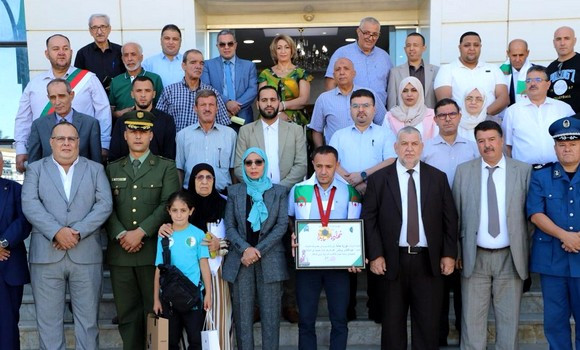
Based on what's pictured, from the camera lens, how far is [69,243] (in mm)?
5012

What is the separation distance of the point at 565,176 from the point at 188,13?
538cm

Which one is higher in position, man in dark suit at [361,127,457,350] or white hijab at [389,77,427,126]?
white hijab at [389,77,427,126]

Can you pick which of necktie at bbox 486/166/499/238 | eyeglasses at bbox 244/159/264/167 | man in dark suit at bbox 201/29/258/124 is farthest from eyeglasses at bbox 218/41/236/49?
necktie at bbox 486/166/499/238

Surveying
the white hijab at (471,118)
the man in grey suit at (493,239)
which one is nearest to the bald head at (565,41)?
the white hijab at (471,118)

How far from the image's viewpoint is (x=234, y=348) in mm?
5676

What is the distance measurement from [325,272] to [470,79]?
2.73 meters

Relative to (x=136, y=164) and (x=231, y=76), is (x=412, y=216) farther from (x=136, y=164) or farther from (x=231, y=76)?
(x=231, y=76)

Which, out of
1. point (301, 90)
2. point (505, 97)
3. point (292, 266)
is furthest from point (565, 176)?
point (301, 90)

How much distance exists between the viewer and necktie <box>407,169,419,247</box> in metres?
5.01

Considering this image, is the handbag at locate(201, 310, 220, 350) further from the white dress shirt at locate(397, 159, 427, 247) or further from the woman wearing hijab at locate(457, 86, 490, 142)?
the woman wearing hijab at locate(457, 86, 490, 142)

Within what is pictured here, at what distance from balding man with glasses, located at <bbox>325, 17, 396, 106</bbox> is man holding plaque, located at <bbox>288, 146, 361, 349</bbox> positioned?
5.96 ft

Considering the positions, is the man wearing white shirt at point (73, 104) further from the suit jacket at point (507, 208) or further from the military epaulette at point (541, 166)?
the military epaulette at point (541, 166)

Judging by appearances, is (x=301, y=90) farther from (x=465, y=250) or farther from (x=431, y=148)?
(x=465, y=250)

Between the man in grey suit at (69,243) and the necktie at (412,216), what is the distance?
2.40m
